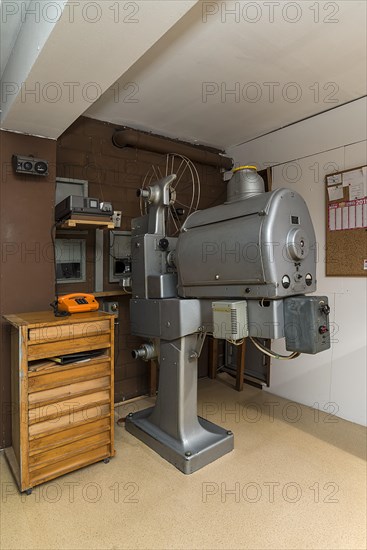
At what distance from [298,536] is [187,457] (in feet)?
2.30

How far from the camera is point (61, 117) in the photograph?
203 cm

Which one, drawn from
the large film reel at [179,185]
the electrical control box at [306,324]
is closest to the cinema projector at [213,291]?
the electrical control box at [306,324]

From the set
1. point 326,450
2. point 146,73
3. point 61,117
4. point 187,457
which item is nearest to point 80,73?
point 61,117

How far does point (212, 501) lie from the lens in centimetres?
179

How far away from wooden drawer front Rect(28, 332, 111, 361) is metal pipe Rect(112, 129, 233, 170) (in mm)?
1765

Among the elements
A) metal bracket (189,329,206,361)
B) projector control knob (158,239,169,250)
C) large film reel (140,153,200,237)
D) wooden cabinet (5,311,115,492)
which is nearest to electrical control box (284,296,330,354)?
metal bracket (189,329,206,361)

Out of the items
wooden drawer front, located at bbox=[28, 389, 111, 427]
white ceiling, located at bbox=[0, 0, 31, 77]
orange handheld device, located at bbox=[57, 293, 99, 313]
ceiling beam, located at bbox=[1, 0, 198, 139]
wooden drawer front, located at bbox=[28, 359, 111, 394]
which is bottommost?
wooden drawer front, located at bbox=[28, 389, 111, 427]

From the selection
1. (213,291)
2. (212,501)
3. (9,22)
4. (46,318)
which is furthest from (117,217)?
(212,501)

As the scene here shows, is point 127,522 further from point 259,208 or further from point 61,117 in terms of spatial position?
point 61,117

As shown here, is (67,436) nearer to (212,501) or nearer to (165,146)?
(212,501)

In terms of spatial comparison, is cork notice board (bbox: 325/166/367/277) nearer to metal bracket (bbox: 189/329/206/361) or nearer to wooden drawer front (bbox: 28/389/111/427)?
metal bracket (bbox: 189/329/206/361)

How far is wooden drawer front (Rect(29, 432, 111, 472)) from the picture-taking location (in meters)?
1.83

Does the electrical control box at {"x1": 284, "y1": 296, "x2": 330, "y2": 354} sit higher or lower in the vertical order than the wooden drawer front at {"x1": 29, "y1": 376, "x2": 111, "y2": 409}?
higher

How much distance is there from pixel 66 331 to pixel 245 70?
2.07 meters
